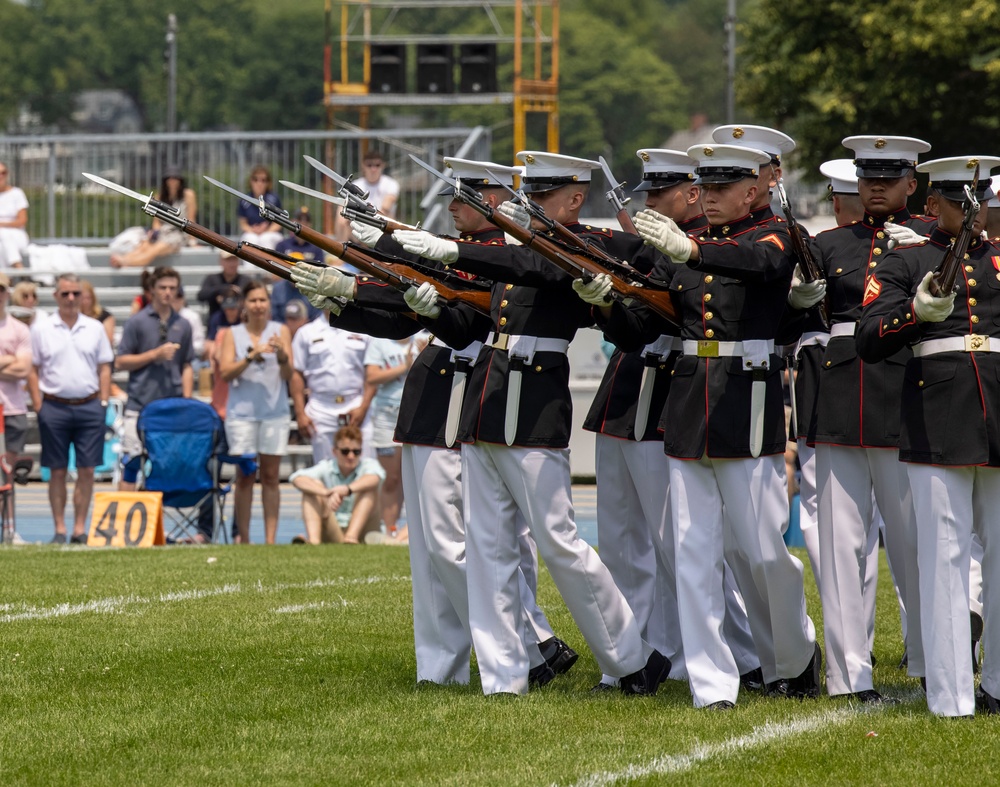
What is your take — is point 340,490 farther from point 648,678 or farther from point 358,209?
point 358,209

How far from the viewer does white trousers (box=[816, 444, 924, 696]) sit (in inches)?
298

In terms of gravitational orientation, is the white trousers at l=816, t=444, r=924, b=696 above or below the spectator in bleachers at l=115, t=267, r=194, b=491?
below

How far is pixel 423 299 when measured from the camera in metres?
7.62

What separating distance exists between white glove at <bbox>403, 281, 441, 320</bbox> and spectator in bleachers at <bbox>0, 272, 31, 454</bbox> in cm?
824

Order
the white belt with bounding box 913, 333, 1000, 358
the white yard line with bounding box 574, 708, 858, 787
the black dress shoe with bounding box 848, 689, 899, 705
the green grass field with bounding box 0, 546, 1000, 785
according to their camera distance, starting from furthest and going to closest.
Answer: the black dress shoe with bounding box 848, 689, 899, 705, the white belt with bounding box 913, 333, 1000, 358, the green grass field with bounding box 0, 546, 1000, 785, the white yard line with bounding box 574, 708, 858, 787

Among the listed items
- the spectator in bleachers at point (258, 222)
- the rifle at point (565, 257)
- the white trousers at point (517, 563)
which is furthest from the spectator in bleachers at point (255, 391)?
the rifle at point (565, 257)

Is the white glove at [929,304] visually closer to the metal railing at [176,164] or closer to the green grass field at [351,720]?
the green grass field at [351,720]

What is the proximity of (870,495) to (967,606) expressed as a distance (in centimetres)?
80

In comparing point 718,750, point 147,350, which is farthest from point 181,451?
point 718,750

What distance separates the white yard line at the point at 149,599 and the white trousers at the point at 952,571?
4.84 metres

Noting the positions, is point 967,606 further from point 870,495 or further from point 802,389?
point 802,389

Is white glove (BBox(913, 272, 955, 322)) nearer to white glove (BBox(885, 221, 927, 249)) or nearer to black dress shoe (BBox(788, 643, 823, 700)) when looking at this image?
white glove (BBox(885, 221, 927, 249))

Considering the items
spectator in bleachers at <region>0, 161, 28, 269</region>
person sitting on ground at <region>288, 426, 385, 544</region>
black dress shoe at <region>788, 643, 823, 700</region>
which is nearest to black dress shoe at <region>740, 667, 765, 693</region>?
black dress shoe at <region>788, 643, 823, 700</region>

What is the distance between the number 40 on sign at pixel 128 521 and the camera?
47.3 ft
